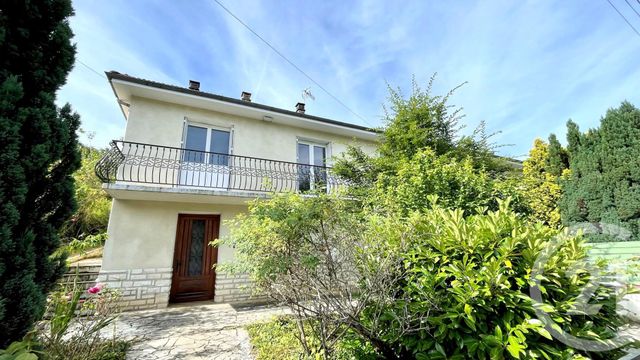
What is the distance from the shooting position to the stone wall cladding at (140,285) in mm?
7475

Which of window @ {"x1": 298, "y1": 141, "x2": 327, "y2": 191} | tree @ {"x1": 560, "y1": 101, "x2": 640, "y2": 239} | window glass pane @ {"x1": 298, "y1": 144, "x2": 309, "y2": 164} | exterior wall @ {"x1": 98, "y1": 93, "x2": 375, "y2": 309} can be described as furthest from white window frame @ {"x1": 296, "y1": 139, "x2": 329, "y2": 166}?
tree @ {"x1": 560, "y1": 101, "x2": 640, "y2": 239}

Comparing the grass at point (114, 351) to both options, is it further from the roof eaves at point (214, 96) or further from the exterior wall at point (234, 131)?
the roof eaves at point (214, 96)

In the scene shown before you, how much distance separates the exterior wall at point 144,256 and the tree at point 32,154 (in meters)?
5.09

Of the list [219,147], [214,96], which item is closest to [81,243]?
[219,147]

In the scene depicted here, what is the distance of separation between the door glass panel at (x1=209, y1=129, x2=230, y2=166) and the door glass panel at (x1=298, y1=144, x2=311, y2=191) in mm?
2973

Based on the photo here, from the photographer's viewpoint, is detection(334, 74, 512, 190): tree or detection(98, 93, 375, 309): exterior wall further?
detection(334, 74, 512, 190): tree

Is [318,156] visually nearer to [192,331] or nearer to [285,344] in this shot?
[192,331]

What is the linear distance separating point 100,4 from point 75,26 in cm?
383

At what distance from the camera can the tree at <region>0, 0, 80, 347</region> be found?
8.11ft

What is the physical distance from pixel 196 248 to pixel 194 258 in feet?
1.11

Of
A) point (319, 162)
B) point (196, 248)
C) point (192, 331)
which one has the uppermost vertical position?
point (319, 162)

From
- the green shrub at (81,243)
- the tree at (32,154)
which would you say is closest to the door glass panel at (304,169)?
the green shrub at (81,243)

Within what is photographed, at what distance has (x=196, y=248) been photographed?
8984mm

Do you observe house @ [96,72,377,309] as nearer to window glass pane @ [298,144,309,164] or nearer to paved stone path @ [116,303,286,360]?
window glass pane @ [298,144,309,164]
